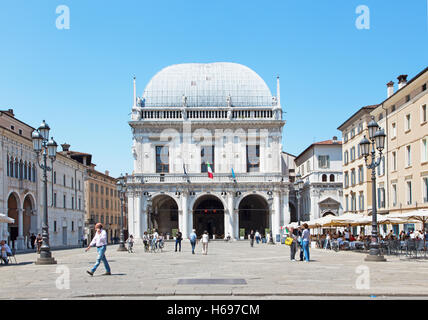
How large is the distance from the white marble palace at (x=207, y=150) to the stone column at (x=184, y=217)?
4 centimetres

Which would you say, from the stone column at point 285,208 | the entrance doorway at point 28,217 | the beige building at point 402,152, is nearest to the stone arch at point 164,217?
the stone column at point 285,208

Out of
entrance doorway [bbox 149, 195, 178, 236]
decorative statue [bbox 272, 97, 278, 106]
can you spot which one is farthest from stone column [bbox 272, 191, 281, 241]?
entrance doorway [bbox 149, 195, 178, 236]

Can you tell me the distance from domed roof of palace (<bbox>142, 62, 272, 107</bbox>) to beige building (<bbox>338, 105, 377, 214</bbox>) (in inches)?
697

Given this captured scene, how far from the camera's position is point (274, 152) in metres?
82.2

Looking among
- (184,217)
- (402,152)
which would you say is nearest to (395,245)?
(402,152)

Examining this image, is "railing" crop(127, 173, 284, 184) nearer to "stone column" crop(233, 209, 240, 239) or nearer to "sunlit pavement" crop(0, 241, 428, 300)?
"stone column" crop(233, 209, 240, 239)

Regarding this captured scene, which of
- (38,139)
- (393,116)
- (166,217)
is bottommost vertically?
(166,217)

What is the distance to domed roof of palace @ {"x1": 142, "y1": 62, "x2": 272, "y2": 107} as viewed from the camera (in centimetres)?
8400

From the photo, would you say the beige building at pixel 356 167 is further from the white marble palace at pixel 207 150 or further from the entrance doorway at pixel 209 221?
the entrance doorway at pixel 209 221

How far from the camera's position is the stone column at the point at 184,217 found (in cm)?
7844

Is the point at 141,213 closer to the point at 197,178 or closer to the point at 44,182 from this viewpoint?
the point at 197,178
